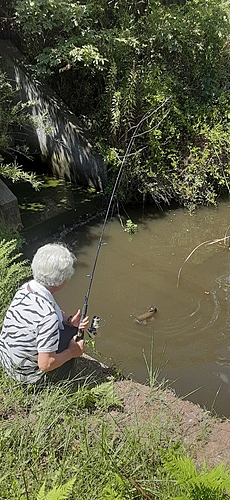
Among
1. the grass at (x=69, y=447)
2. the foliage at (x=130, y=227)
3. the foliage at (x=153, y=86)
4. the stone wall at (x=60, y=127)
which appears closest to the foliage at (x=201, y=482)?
the grass at (x=69, y=447)

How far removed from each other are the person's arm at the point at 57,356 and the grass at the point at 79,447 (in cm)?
16

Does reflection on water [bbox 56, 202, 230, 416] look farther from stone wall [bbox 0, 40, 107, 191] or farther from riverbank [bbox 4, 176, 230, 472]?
stone wall [bbox 0, 40, 107, 191]

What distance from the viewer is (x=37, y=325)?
2545mm

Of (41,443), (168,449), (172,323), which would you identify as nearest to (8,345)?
(41,443)

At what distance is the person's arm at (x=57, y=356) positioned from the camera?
255cm

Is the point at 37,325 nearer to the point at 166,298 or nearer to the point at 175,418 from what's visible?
the point at 175,418

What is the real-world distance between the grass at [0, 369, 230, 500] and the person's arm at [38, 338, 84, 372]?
0.53 feet

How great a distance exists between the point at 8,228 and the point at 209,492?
4.02 meters

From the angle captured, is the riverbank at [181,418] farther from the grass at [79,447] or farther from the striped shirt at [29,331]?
the striped shirt at [29,331]

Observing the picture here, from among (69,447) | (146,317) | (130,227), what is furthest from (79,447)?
(130,227)

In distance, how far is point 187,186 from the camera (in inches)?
271

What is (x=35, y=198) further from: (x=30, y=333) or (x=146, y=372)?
(x=30, y=333)

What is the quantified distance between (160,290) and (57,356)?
8.68 ft

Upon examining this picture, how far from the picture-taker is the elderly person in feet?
8.34
